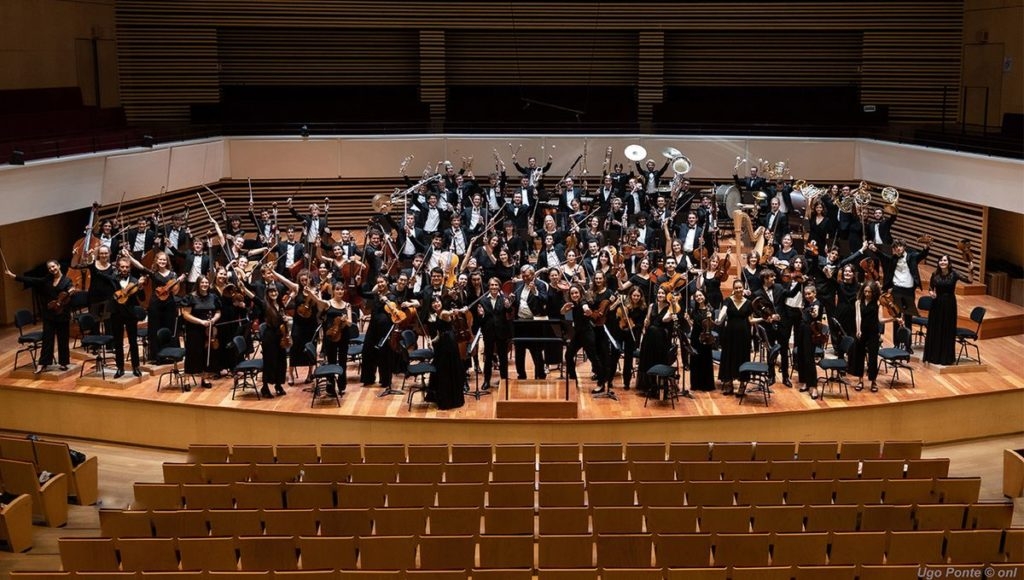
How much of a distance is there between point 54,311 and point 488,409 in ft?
15.0

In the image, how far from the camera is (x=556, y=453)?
902 centimetres

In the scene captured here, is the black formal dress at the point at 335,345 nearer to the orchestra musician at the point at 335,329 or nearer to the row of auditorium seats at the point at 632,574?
the orchestra musician at the point at 335,329

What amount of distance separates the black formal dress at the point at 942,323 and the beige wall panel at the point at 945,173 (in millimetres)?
3610

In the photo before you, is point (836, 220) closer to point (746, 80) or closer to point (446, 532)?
point (746, 80)

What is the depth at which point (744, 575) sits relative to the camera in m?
6.51

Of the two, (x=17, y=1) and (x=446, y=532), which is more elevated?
(x=17, y=1)

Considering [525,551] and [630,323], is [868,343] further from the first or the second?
[525,551]

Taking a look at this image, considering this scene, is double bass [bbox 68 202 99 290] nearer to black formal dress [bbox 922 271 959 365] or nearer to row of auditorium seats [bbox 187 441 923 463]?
row of auditorium seats [bbox 187 441 923 463]

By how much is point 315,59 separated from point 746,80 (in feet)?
26.7

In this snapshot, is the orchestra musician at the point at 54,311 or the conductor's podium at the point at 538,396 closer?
the conductor's podium at the point at 538,396

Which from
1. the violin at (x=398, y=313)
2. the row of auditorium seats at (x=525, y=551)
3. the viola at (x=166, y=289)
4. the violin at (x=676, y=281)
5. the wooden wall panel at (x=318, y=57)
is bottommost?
the row of auditorium seats at (x=525, y=551)

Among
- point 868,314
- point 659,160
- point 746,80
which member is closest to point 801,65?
point 746,80

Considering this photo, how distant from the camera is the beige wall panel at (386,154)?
63.8 feet

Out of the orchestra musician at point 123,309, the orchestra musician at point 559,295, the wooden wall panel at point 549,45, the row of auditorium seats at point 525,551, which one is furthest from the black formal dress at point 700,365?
the wooden wall panel at point 549,45
